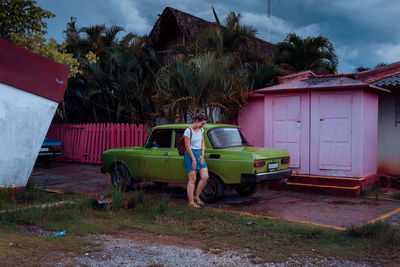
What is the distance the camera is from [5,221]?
6.17 m

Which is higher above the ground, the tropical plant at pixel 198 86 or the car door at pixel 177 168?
the tropical plant at pixel 198 86

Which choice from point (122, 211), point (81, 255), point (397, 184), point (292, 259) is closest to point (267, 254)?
point (292, 259)

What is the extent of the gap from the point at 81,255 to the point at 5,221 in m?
2.18

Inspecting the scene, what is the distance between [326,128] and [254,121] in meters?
2.70

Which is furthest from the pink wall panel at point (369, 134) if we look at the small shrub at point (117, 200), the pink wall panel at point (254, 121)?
the small shrub at point (117, 200)

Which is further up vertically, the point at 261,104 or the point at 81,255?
the point at 261,104

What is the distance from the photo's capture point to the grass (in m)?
4.90

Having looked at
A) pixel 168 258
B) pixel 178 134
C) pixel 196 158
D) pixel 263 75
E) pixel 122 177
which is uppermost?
pixel 263 75

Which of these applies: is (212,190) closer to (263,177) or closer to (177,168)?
(177,168)

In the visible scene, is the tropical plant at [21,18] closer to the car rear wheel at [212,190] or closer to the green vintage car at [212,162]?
the green vintage car at [212,162]

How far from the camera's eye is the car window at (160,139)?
8961 millimetres

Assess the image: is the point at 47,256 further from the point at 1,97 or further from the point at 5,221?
the point at 1,97

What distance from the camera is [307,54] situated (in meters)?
16.7

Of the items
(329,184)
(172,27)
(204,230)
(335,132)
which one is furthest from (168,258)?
(172,27)
